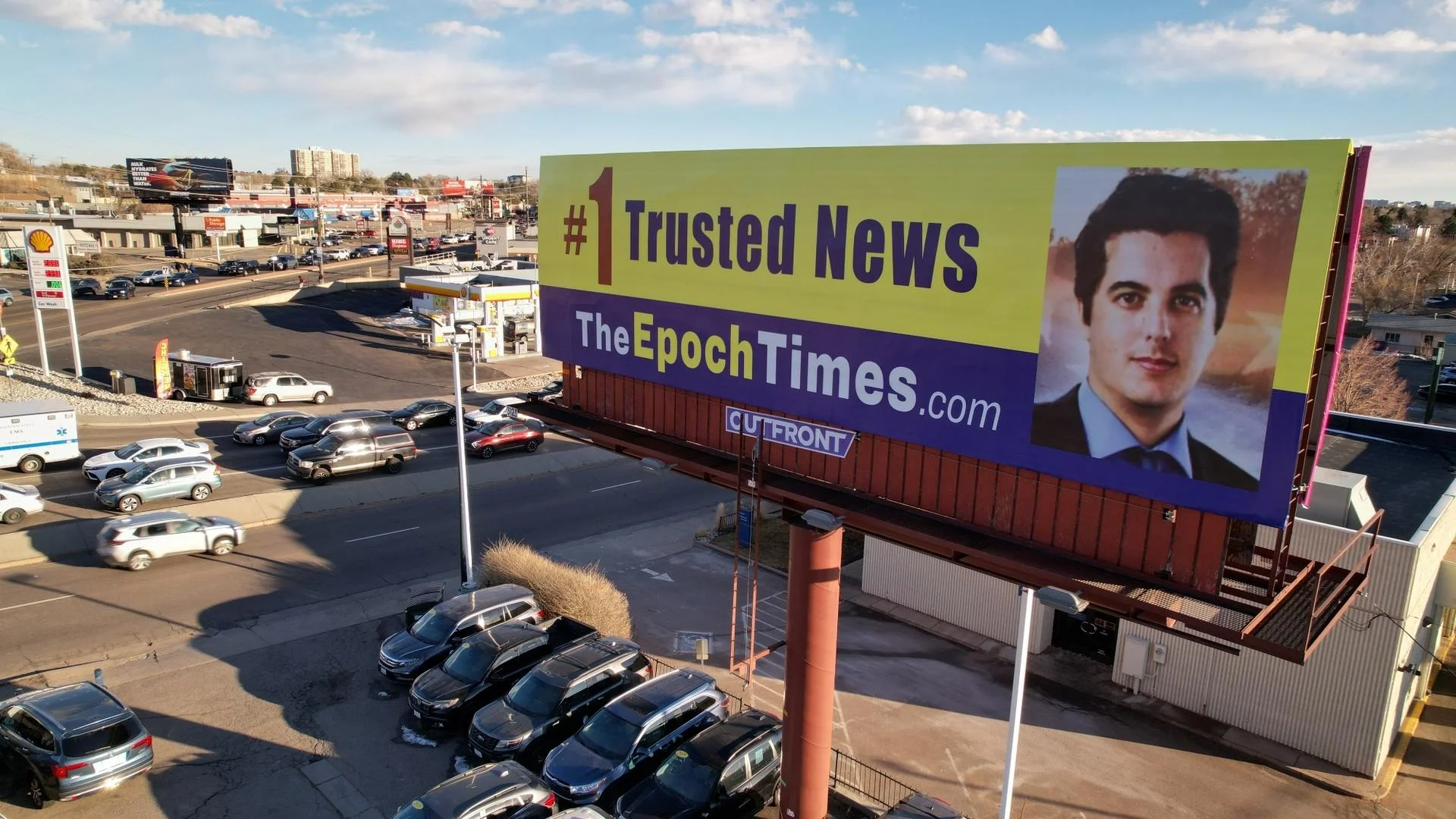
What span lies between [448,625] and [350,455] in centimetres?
1391

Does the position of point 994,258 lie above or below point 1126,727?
above

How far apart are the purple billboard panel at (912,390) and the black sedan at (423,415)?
24755 millimetres

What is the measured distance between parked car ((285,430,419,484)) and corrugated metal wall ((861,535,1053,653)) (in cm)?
1771

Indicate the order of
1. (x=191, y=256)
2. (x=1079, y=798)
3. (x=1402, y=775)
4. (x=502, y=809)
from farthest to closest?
(x=191, y=256) < (x=1402, y=775) < (x=1079, y=798) < (x=502, y=809)

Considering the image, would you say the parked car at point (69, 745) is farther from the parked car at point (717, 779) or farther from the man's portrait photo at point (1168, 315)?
the man's portrait photo at point (1168, 315)

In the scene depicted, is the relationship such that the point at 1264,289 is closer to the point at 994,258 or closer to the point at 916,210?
the point at 994,258

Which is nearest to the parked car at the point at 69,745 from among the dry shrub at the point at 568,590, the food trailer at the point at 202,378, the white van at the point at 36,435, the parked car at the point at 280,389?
the dry shrub at the point at 568,590

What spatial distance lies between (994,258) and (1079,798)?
32.4ft

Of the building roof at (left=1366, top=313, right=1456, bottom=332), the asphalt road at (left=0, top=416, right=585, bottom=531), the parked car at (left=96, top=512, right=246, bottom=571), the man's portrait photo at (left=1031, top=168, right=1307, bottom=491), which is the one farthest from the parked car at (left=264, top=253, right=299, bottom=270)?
the building roof at (left=1366, top=313, right=1456, bottom=332)

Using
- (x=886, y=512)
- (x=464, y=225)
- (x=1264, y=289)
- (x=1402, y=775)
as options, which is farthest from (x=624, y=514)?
(x=464, y=225)

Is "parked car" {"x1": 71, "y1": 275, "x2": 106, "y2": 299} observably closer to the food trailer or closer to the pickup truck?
the food trailer

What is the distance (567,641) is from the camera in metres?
17.6

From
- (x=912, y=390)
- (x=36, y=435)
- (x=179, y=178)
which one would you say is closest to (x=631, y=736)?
(x=912, y=390)

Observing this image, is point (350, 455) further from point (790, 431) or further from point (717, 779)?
point (790, 431)
